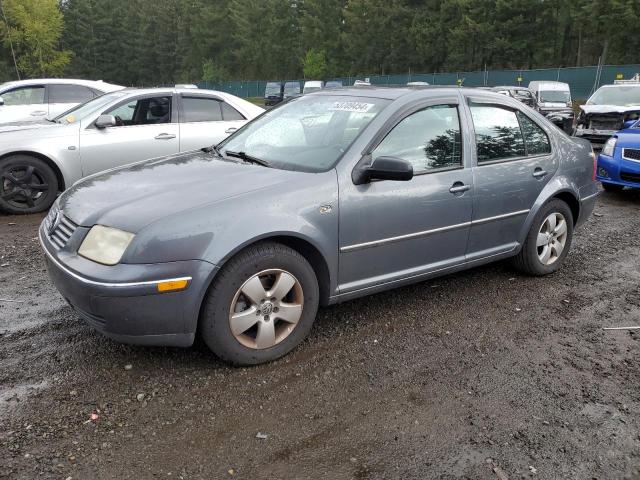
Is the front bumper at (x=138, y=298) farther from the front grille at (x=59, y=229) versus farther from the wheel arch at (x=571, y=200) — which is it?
the wheel arch at (x=571, y=200)

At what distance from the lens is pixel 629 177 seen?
823cm

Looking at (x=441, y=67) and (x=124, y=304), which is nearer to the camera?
(x=124, y=304)

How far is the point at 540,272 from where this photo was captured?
4949 mm

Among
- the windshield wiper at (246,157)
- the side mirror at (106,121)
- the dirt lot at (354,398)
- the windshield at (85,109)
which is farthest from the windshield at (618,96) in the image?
the windshield wiper at (246,157)

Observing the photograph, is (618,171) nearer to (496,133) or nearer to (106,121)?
(496,133)

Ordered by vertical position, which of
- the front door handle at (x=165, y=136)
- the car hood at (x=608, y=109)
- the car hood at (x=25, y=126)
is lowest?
the car hood at (x=608, y=109)

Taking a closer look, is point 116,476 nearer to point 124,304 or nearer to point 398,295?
Answer: point 124,304

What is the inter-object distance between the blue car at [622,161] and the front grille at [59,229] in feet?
25.8

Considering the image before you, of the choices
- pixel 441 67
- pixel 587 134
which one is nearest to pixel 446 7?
pixel 441 67

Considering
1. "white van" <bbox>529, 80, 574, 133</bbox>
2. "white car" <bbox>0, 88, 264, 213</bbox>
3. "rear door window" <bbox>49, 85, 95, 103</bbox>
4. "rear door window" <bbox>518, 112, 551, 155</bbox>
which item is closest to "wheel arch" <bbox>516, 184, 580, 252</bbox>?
"rear door window" <bbox>518, 112, 551, 155</bbox>

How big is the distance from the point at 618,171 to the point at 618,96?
7933 millimetres

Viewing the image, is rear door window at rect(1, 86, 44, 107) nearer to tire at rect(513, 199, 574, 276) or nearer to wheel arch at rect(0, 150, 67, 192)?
wheel arch at rect(0, 150, 67, 192)

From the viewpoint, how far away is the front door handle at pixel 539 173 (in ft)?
15.1

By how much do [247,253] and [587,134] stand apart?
43.9ft
